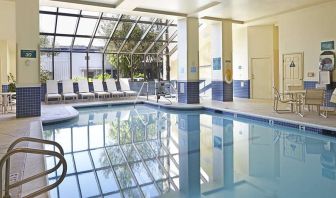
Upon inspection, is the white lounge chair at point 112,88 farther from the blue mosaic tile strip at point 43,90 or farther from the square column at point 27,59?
the square column at point 27,59

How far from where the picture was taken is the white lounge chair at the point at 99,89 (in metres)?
11.8

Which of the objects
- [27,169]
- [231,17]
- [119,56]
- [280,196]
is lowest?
[280,196]

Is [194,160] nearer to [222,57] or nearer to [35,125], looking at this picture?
[35,125]

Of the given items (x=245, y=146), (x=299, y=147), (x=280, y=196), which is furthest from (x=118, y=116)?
(x=280, y=196)

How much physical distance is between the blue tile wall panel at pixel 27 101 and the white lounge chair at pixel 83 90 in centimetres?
412

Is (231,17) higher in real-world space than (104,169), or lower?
higher

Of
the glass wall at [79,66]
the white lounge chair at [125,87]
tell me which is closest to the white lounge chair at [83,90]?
the glass wall at [79,66]

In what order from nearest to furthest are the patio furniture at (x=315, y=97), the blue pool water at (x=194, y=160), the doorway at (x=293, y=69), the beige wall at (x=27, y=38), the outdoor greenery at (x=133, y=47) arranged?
the blue pool water at (x=194, y=160)
the patio furniture at (x=315, y=97)
the beige wall at (x=27, y=38)
the doorway at (x=293, y=69)
the outdoor greenery at (x=133, y=47)

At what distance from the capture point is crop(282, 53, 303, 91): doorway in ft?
30.4

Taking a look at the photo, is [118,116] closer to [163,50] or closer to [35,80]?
[35,80]

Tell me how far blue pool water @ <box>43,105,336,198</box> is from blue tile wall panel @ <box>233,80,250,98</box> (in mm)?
5114

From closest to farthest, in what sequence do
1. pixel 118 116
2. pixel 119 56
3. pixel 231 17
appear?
pixel 118 116 → pixel 231 17 → pixel 119 56

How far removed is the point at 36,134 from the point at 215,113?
549cm

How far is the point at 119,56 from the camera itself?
13.7 meters
